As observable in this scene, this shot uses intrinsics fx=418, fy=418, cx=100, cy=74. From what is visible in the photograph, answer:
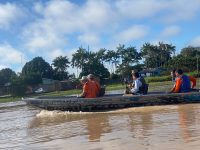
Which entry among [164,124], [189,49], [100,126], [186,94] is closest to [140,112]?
[186,94]

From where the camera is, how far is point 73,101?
47.0ft

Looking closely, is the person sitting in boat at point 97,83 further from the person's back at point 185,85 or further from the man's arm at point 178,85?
the person's back at point 185,85

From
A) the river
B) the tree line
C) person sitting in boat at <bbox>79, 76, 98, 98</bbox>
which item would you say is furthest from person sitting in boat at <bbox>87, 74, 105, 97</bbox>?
the tree line

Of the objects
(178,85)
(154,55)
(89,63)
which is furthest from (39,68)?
(178,85)

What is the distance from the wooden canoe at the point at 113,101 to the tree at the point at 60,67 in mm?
71481

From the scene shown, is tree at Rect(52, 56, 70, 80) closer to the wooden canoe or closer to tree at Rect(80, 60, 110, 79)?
tree at Rect(80, 60, 110, 79)

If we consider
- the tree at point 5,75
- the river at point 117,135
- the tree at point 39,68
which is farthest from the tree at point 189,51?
the river at point 117,135

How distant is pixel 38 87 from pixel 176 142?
63.5m

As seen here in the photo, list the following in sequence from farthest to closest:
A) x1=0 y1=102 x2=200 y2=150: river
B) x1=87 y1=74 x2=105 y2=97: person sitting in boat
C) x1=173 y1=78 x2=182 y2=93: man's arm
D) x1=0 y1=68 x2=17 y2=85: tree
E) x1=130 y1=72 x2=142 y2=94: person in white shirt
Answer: x1=0 y1=68 x2=17 y2=85: tree
x1=87 y1=74 x2=105 y2=97: person sitting in boat
x1=130 y1=72 x2=142 y2=94: person in white shirt
x1=173 y1=78 x2=182 y2=93: man's arm
x1=0 y1=102 x2=200 y2=150: river

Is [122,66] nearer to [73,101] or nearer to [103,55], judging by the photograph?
[103,55]

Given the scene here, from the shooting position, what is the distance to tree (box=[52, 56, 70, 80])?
285ft

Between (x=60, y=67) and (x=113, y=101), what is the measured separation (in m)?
74.3

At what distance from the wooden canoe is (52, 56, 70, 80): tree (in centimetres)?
7148

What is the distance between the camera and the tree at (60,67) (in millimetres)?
86750
